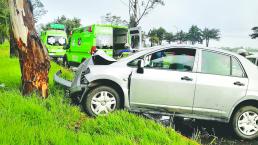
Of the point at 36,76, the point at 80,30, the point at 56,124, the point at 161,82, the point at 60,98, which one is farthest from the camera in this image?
the point at 80,30

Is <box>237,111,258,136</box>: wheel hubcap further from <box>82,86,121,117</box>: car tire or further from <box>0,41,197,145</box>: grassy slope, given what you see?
<box>82,86,121,117</box>: car tire

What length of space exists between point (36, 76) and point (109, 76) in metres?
1.97

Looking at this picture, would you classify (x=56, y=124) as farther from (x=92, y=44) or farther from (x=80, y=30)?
(x=80, y=30)

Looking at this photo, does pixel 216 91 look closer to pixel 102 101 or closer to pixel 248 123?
pixel 248 123

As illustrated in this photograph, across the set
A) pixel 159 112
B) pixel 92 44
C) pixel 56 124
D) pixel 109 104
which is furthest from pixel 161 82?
pixel 92 44

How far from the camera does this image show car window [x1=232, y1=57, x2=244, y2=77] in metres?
8.15

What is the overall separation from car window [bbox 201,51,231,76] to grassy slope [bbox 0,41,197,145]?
75.3 inches

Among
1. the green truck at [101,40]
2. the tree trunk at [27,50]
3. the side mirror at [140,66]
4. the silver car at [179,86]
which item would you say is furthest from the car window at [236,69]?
the green truck at [101,40]

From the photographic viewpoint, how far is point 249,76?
8.14 metres

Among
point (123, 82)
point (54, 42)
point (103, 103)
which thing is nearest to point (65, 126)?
point (103, 103)

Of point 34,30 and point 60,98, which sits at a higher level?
point 34,30

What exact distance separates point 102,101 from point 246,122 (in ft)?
9.10

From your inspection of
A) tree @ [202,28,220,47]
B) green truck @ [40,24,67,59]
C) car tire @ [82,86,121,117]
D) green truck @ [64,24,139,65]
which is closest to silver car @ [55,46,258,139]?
car tire @ [82,86,121,117]

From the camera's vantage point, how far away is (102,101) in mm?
8039
